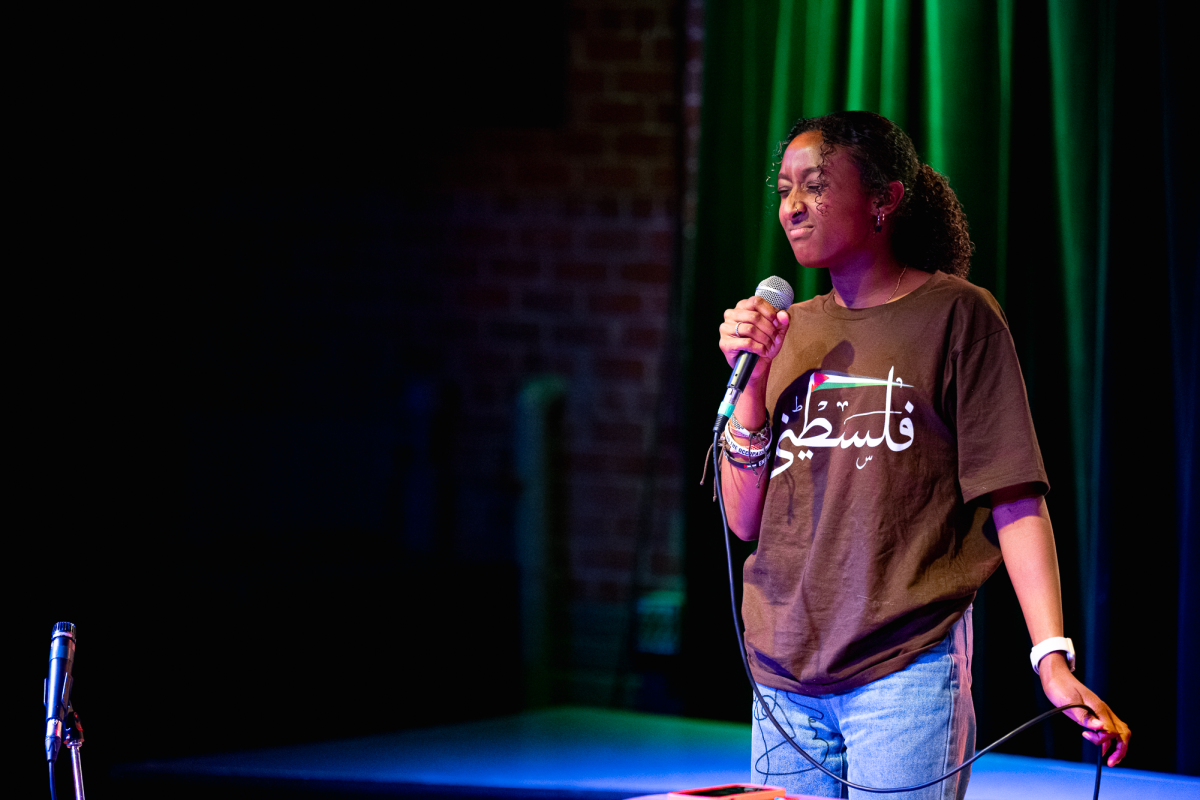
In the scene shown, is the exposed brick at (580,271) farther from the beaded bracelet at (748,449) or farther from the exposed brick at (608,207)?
the beaded bracelet at (748,449)

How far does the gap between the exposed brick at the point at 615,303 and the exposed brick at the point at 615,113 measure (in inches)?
17.7

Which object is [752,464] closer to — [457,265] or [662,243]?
[662,243]

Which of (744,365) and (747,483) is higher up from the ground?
(744,365)

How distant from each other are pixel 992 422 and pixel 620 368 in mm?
1926

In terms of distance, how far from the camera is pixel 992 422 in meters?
Result: 1.25

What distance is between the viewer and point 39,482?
9.04 ft

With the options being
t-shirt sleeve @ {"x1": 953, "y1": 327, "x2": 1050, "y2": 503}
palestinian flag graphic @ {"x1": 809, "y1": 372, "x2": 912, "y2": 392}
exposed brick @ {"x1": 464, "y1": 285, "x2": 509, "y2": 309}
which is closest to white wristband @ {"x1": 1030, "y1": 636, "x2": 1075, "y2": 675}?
t-shirt sleeve @ {"x1": 953, "y1": 327, "x2": 1050, "y2": 503}

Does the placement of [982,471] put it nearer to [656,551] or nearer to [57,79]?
[656,551]

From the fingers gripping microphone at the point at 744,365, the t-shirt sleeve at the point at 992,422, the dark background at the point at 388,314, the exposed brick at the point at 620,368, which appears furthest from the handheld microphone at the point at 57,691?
the exposed brick at the point at 620,368

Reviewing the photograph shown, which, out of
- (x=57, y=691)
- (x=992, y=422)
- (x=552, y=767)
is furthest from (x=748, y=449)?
(x=552, y=767)

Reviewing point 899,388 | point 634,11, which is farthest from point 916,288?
point 634,11

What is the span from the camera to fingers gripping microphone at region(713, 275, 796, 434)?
127cm

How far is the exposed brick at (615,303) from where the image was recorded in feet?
10.3

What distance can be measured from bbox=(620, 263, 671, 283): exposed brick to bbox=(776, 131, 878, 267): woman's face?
176 centimetres
